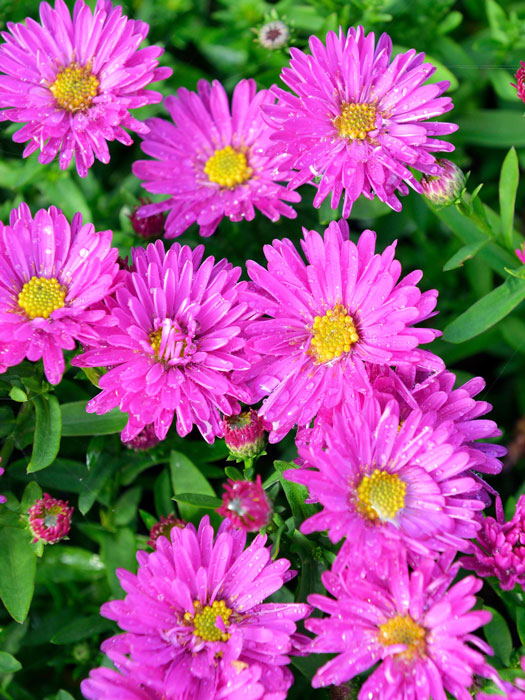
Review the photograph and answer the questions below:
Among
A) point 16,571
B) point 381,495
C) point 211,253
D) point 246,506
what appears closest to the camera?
point 246,506

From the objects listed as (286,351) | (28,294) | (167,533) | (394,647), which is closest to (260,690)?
(394,647)

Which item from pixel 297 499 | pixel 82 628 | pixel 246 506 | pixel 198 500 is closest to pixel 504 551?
pixel 297 499

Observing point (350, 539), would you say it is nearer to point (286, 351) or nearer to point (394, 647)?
point (394, 647)

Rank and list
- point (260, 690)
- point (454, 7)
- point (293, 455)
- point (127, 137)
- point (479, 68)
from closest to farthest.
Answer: point (260, 690) → point (127, 137) → point (293, 455) → point (479, 68) → point (454, 7)

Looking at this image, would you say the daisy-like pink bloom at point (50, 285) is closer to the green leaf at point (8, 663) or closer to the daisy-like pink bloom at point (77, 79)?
the daisy-like pink bloom at point (77, 79)

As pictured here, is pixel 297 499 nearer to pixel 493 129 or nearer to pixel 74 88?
pixel 74 88

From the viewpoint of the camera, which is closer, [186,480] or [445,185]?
[445,185]

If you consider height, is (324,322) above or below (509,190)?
below

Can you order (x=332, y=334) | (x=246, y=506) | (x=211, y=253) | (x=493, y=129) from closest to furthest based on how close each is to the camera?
1. (x=246, y=506)
2. (x=332, y=334)
3. (x=211, y=253)
4. (x=493, y=129)
